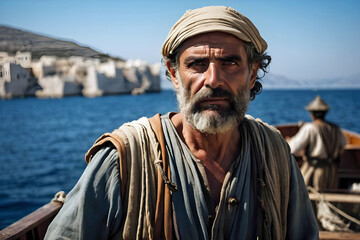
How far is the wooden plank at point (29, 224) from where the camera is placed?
2.35 meters

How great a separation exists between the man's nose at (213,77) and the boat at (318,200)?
181 cm

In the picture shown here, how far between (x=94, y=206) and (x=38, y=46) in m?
1.19

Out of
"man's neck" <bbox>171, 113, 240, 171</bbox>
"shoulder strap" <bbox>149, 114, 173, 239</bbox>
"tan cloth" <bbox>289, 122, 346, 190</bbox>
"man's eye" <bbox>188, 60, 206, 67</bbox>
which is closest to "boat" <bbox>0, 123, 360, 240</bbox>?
"tan cloth" <bbox>289, 122, 346, 190</bbox>

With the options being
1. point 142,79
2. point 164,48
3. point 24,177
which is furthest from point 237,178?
point 142,79

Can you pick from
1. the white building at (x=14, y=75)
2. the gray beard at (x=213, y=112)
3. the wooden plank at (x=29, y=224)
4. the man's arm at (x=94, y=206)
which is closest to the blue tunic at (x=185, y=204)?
the man's arm at (x=94, y=206)

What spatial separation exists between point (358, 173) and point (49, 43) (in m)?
6.23

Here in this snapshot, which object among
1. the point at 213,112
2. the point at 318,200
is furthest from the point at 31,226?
the point at 318,200

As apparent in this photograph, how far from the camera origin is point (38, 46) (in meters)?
2.05

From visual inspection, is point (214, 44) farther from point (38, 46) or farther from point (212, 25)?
point (38, 46)

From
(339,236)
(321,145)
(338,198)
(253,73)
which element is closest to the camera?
(253,73)

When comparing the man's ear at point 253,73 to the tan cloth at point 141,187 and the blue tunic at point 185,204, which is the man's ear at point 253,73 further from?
the tan cloth at point 141,187

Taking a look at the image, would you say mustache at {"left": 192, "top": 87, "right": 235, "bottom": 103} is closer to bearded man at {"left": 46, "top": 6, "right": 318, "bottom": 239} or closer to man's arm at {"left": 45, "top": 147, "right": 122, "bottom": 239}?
bearded man at {"left": 46, "top": 6, "right": 318, "bottom": 239}

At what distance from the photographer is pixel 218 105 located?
1576mm

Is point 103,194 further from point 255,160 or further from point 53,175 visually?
point 53,175
